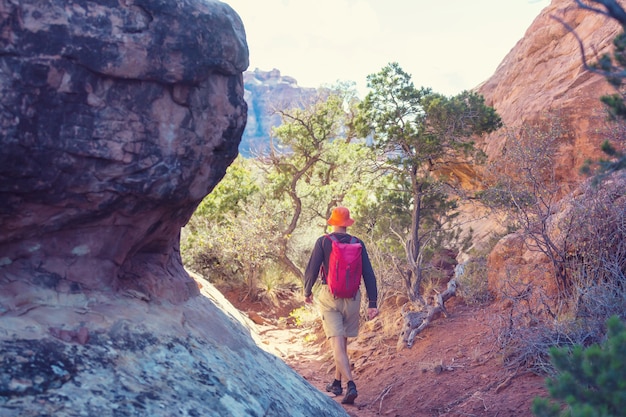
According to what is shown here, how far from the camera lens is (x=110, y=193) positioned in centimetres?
405

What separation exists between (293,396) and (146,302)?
4.37ft

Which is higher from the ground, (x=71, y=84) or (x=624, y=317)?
(x=71, y=84)

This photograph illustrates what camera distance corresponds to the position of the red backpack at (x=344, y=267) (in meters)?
6.21

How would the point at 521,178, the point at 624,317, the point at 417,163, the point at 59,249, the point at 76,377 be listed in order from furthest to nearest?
the point at 417,163, the point at 521,178, the point at 624,317, the point at 59,249, the point at 76,377

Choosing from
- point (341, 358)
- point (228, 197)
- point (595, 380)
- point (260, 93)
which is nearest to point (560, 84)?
point (228, 197)

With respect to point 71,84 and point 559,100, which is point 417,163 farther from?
point 71,84

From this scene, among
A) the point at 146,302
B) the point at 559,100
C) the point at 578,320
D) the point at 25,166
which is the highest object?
the point at 559,100

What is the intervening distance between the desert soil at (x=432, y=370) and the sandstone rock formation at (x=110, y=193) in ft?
5.73

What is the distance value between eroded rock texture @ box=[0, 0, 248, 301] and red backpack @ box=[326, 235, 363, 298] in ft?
6.25

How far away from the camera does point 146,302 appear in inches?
177

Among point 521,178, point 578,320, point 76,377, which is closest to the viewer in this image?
point 76,377

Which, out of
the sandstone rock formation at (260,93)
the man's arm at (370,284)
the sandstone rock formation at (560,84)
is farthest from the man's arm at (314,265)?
the sandstone rock formation at (260,93)

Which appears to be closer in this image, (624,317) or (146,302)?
(146,302)

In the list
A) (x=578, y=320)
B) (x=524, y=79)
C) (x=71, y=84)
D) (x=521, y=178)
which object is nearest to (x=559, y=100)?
(x=524, y=79)
